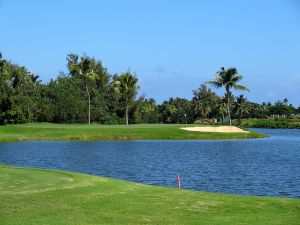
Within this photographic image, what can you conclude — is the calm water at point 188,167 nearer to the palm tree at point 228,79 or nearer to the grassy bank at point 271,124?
the palm tree at point 228,79

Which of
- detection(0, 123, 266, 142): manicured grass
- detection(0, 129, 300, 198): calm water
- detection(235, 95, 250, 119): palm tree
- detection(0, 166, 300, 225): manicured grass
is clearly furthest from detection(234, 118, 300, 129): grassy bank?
detection(0, 166, 300, 225): manicured grass

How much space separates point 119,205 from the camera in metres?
15.9

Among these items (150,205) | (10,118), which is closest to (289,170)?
(150,205)

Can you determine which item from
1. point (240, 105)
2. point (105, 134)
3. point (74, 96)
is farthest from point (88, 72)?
point (240, 105)

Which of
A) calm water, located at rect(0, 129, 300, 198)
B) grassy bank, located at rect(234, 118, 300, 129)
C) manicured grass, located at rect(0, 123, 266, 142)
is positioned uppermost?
grassy bank, located at rect(234, 118, 300, 129)

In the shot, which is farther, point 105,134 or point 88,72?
point 88,72

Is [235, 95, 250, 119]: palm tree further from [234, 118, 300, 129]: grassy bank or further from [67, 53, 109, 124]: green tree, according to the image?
[67, 53, 109, 124]: green tree

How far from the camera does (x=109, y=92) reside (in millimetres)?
126562

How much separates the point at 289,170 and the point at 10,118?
73.2 meters

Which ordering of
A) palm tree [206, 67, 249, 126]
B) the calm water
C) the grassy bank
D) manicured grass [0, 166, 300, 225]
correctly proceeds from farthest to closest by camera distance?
1. the grassy bank
2. palm tree [206, 67, 249, 126]
3. the calm water
4. manicured grass [0, 166, 300, 225]

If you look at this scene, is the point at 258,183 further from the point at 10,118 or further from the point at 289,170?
the point at 10,118

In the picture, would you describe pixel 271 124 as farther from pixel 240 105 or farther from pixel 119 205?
pixel 119 205

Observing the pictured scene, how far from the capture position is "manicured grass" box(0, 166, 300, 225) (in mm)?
13909

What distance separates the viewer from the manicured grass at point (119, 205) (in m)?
13.9
